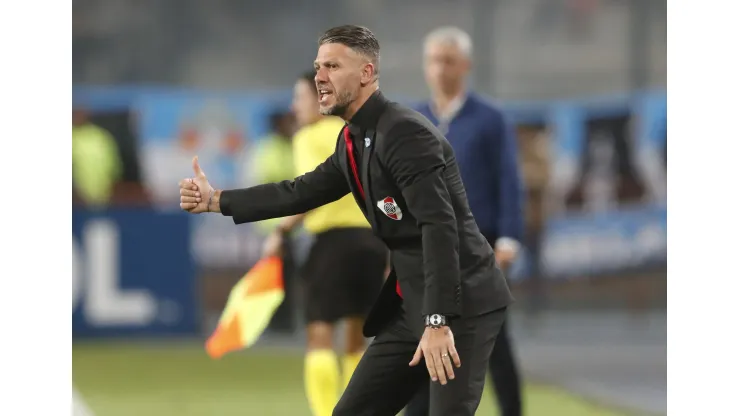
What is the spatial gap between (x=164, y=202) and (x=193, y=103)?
1.29 m

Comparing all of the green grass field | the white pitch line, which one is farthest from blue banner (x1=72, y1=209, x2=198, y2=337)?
the white pitch line

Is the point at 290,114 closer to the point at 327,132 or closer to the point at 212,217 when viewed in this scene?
the point at 212,217

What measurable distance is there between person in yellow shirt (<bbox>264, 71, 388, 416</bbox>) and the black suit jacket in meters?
2.16

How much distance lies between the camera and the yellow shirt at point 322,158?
683 centimetres

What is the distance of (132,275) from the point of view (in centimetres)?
1222

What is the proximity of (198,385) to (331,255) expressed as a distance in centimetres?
300

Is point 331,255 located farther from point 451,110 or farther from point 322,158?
point 451,110

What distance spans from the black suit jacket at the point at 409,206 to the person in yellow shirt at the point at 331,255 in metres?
2.16

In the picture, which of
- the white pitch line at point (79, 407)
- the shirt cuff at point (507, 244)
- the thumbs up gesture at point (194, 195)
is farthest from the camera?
the white pitch line at point (79, 407)

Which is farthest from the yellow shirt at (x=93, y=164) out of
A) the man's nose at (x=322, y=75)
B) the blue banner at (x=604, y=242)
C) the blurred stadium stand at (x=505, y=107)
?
the man's nose at (x=322, y=75)

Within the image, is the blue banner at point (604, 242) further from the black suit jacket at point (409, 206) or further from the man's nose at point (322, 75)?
the man's nose at point (322, 75)

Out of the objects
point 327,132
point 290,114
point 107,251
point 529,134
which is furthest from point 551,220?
point 327,132
